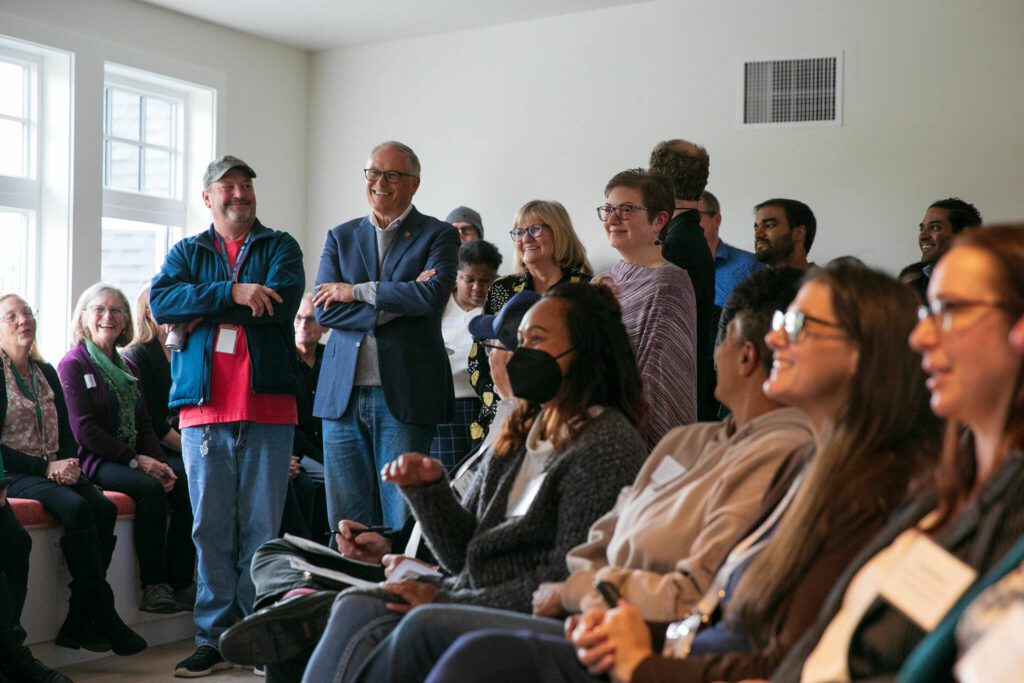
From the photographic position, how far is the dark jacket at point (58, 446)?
14.0 ft

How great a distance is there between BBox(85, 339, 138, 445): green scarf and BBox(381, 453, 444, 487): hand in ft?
8.50

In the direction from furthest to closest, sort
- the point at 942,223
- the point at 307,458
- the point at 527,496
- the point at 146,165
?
1. the point at 146,165
2. the point at 307,458
3. the point at 942,223
4. the point at 527,496

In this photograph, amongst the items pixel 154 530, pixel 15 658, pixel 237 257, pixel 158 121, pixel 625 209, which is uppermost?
pixel 158 121

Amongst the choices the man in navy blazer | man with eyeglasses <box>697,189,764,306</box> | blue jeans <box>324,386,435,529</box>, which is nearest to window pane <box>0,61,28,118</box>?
the man in navy blazer

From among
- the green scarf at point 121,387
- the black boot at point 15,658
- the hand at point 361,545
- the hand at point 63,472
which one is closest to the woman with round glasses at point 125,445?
the green scarf at point 121,387

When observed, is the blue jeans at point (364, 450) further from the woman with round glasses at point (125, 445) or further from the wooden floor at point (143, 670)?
the woman with round glasses at point (125, 445)

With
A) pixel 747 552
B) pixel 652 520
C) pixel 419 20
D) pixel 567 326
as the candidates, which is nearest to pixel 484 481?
pixel 567 326

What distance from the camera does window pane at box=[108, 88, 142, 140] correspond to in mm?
6289

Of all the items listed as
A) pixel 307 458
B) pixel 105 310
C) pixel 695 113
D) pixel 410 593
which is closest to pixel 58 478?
pixel 105 310

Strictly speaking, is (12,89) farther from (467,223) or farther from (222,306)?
(222,306)

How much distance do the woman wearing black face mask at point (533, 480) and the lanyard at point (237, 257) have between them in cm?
176

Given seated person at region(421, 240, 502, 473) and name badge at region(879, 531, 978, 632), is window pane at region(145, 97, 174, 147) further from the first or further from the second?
name badge at region(879, 531, 978, 632)

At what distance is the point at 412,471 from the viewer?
2465 mm

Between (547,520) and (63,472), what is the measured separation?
2.61 meters
